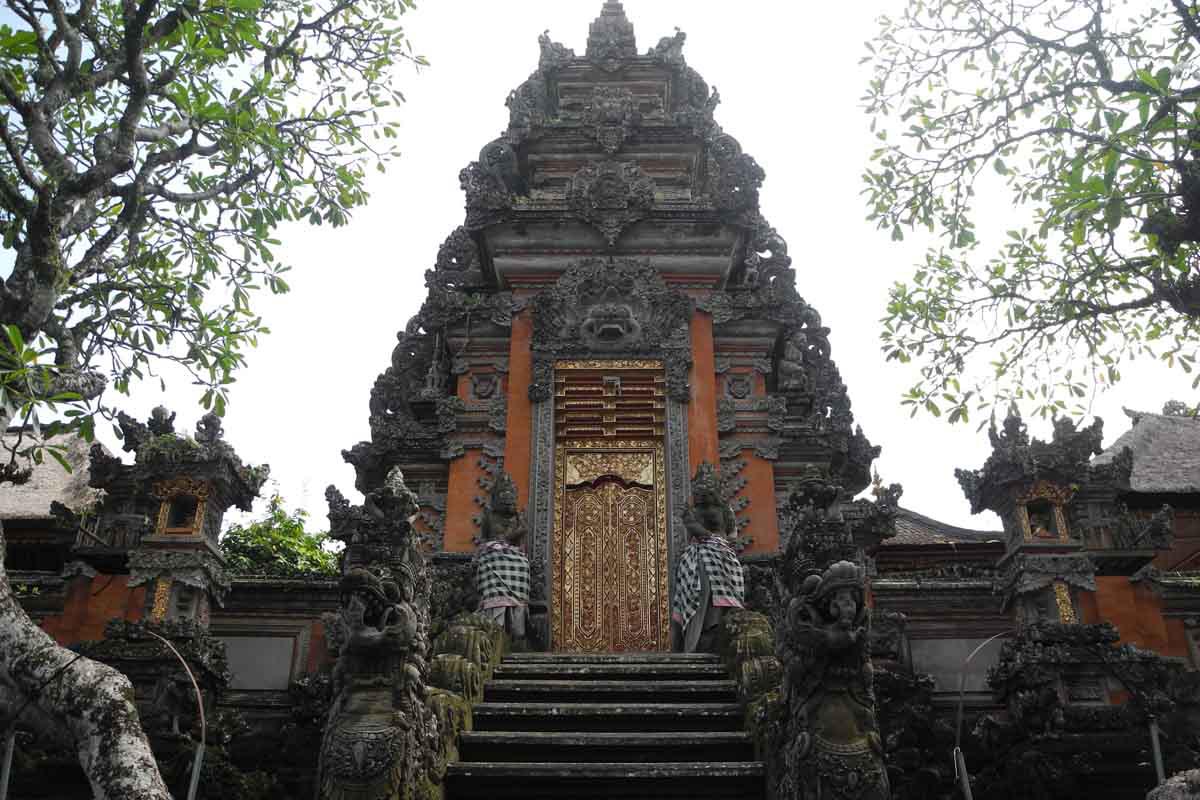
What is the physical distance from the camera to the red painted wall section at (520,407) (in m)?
12.2

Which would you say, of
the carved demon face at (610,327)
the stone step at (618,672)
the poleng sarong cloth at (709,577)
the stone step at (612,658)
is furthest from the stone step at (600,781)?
the carved demon face at (610,327)

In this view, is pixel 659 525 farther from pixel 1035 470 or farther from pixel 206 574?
pixel 206 574

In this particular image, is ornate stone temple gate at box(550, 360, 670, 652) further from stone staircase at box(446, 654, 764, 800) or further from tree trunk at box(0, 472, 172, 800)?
tree trunk at box(0, 472, 172, 800)

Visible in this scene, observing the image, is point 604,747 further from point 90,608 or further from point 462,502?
point 90,608

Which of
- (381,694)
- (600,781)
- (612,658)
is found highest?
(612,658)

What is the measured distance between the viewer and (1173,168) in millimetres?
7711

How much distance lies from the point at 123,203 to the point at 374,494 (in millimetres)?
3249

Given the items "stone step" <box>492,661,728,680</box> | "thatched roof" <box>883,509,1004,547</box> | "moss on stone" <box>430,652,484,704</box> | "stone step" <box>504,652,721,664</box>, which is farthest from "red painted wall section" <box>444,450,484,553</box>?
"thatched roof" <box>883,509,1004,547</box>

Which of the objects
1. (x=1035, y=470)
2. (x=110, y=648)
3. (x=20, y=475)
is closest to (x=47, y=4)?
(x=20, y=475)

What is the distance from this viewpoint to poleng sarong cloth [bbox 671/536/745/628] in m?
9.95

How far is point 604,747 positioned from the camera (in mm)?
7363

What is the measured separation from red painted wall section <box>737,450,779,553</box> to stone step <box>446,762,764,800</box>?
16.7ft

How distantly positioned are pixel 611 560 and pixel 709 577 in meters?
2.04

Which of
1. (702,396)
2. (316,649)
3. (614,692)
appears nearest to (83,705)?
(614,692)
